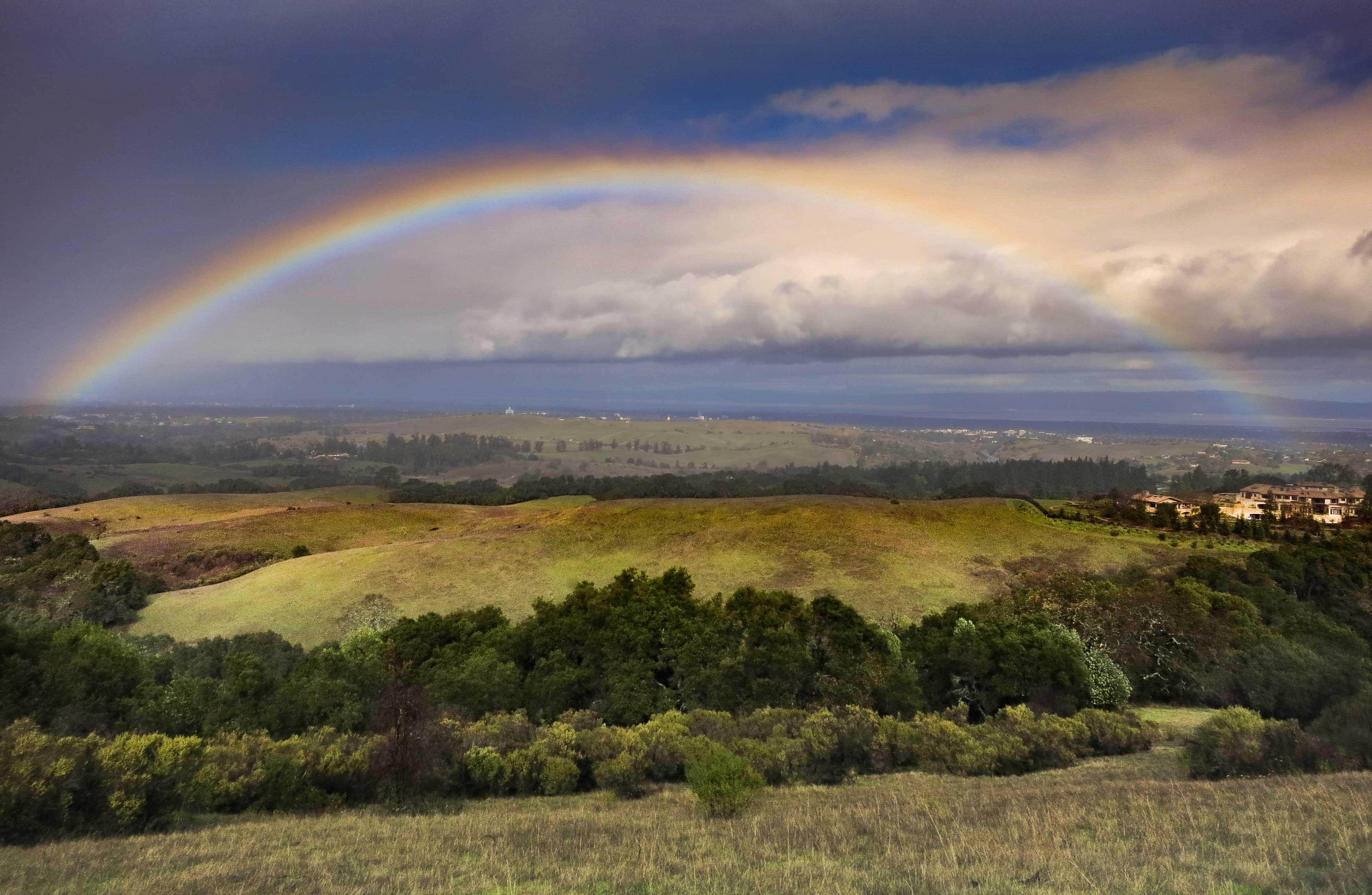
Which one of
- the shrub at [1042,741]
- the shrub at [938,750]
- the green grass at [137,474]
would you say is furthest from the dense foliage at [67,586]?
the green grass at [137,474]

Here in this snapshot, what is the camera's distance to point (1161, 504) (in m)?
69.7

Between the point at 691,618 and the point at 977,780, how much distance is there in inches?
565

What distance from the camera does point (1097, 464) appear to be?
166500 millimetres

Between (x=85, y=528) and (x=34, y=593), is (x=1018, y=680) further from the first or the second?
(x=85, y=528)

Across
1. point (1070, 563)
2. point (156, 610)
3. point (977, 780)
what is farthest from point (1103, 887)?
point (156, 610)

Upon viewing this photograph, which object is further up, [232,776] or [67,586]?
[232,776]

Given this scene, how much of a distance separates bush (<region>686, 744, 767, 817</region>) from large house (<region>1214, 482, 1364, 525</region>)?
6414cm

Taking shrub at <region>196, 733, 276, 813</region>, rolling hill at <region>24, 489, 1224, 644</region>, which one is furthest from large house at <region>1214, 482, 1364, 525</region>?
shrub at <region>196, 733, 276, 813</region>

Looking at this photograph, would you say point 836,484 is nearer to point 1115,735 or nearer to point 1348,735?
point 1115,735

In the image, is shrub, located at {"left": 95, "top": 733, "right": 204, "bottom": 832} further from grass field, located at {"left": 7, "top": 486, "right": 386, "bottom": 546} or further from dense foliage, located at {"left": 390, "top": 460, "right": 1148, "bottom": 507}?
dense foliage, located at {"left": 390, "top": 460, "right": 1148, "bottom": 507}

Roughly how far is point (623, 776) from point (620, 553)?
134ft

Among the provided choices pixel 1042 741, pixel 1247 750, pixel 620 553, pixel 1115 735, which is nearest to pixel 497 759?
pixel 1042 741

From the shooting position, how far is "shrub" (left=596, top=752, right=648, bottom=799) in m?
18.4

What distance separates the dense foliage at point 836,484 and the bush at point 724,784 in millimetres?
68870
